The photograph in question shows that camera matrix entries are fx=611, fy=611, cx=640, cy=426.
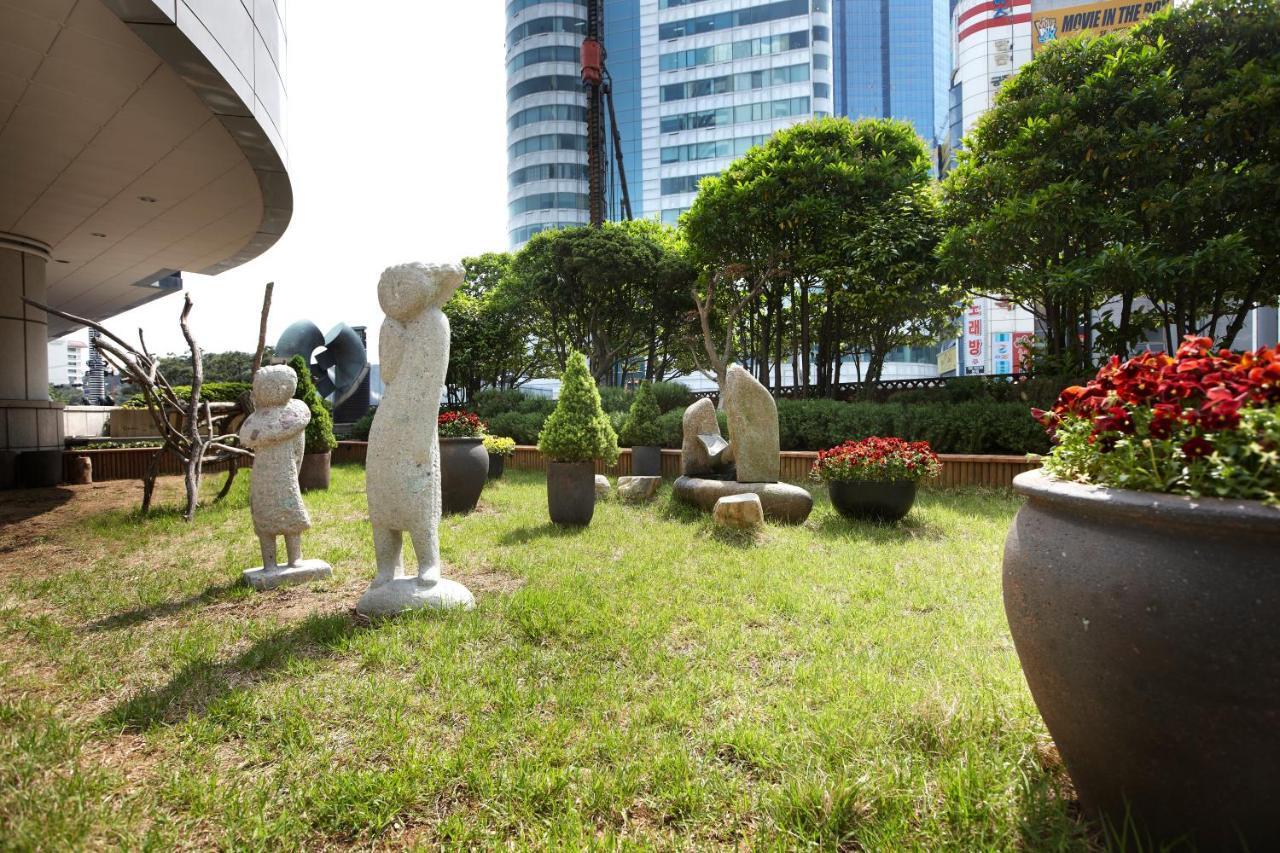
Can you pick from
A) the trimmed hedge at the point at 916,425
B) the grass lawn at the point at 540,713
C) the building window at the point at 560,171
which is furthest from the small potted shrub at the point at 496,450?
the building window at the point at 560,171

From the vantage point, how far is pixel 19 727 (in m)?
2.70

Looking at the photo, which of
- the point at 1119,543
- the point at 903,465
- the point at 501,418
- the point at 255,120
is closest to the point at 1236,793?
the point at 1119,543

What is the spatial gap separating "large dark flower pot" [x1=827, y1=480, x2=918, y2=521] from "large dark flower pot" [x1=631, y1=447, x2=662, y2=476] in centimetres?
450

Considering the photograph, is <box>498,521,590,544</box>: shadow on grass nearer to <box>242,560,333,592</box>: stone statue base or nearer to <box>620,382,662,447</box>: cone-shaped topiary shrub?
<box>242,560,333,592</box>: stone statue base

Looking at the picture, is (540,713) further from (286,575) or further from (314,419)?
(314,419)

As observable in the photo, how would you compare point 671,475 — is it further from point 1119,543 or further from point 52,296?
point 52,296

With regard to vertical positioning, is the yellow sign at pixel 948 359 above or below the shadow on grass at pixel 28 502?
above

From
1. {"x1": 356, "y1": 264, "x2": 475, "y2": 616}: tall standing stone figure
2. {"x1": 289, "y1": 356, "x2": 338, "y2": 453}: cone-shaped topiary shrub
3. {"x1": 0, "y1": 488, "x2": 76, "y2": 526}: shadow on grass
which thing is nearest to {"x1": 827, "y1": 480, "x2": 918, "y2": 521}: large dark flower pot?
{"x1": 356, "y1": 264, "x2": 475, "y2": 616}: tall standing stone figure

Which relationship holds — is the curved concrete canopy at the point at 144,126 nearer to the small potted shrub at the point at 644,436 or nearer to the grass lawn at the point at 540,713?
the grass lawn at the point at 540,713

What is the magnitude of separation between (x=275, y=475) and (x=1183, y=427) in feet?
17.8

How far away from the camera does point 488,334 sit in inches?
888

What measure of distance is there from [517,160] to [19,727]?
183ft

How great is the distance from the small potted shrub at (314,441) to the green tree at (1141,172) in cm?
1089

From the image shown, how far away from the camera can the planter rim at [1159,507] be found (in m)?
1.44
